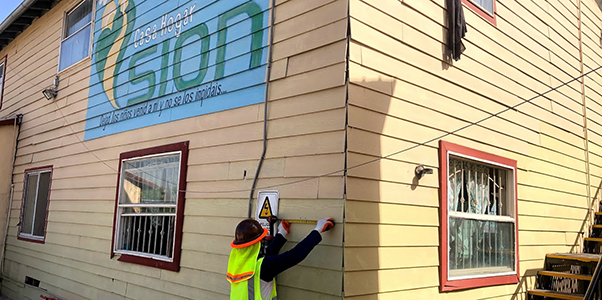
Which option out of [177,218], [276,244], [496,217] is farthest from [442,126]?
[177,218]

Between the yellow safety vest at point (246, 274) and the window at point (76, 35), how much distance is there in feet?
18.3

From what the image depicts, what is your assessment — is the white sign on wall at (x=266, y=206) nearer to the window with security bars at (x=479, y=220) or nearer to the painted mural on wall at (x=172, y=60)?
the painted mural on wall at (x=172, y=60)

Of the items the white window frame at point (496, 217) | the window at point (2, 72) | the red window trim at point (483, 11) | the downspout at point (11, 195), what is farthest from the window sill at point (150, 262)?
the window at point (2, 72)

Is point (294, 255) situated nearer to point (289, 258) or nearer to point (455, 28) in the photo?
point (289, 258)

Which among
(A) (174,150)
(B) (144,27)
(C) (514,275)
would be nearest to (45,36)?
(B) (144,27)

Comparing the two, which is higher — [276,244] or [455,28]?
[455,28]

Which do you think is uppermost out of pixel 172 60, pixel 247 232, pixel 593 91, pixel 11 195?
pixel 593 91

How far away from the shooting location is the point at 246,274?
3.67 m

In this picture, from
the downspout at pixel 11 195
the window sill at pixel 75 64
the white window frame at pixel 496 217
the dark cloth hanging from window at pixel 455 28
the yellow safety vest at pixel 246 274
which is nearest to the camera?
the yellow safety vest at pixel 246 274

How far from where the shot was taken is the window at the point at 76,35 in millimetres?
8070

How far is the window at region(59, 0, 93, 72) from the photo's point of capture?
318 inches

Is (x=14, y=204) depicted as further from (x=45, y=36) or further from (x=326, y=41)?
(x=326, y=41)

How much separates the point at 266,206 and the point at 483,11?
134 inches

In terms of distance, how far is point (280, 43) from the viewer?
4512mm
